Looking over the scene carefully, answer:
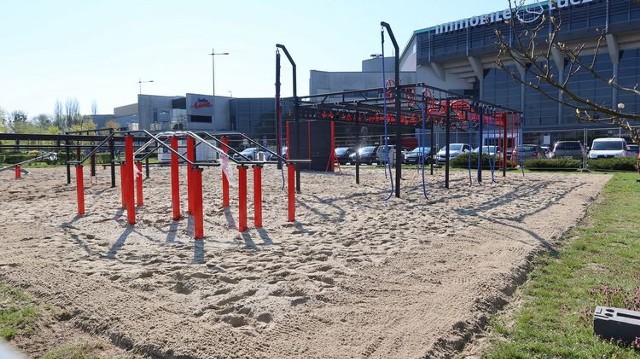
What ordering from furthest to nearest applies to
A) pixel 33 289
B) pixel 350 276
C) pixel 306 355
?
pixel 350 276, pixel 33 289, pixel 306 355

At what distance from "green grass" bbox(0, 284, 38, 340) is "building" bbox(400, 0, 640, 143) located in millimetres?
33149

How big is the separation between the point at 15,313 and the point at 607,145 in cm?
2883

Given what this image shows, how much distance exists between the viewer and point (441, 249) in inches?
233

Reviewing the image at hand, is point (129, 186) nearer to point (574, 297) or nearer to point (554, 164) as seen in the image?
point (574, 297)

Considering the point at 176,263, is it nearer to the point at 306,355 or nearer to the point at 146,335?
the point at 146,335

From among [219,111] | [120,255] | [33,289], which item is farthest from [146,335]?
[219,111]

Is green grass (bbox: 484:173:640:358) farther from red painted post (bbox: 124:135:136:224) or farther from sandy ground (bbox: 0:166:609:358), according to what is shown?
red painted post (bbox: 124:135:136:224)

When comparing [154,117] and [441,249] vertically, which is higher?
[154,117]

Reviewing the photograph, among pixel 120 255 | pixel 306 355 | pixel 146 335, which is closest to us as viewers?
pixel 306 355

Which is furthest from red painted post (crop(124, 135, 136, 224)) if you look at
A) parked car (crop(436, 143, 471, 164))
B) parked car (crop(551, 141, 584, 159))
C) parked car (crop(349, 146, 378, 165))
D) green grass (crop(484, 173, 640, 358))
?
parked car (crop(551, 141, 584, 159))

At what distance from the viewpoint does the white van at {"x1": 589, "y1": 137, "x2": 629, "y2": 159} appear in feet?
83.7

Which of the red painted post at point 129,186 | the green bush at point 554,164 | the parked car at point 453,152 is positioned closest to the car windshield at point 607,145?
the green bush at point 554,164

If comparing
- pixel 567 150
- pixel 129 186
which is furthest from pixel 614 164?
pixel 129 186

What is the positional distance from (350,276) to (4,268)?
11.5 feet
